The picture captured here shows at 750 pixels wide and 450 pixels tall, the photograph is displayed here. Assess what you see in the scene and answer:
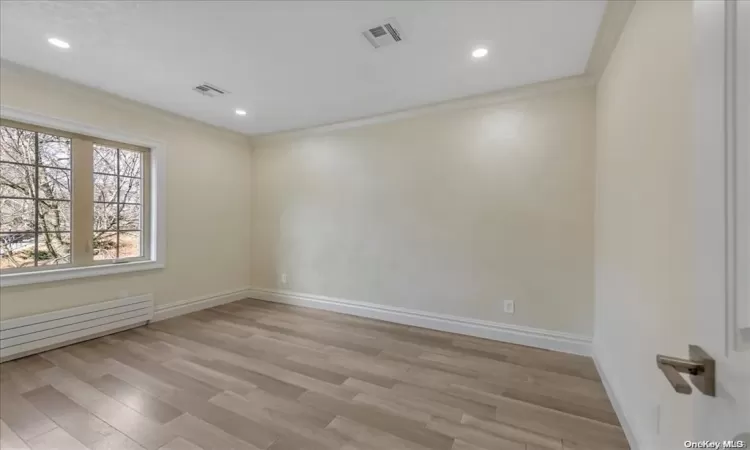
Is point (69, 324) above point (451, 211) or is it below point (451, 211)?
below

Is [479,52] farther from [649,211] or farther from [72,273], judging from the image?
[72,273]

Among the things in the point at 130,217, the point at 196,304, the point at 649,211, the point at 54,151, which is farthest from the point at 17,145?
the point at 649,211

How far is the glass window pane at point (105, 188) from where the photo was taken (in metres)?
3.33

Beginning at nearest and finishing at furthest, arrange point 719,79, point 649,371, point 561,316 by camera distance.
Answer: point 719,79
point 649,371
point 561,316

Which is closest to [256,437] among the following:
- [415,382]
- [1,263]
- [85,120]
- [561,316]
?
[415,382]

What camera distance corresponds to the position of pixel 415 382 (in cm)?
233

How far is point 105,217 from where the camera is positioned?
3410 millimetres

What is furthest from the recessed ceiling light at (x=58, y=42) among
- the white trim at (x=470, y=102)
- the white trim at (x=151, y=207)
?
the white trim at (x=470, y=102)

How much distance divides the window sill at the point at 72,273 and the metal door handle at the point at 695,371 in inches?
169

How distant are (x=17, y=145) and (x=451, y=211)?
422cm

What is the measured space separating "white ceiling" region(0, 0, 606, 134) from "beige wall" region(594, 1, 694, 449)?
628 mm

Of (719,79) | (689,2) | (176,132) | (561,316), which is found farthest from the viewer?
(176,132)

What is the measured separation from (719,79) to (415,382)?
2.34m

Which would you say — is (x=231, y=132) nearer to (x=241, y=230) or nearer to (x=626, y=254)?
(x=241, y=230)
